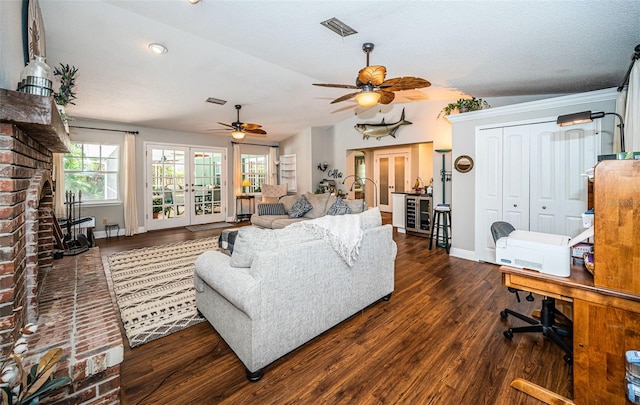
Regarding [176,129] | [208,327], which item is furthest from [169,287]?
[176,129]

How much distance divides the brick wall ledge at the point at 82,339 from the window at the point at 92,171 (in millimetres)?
4490

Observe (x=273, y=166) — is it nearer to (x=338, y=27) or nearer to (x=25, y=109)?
(x=338, y=27)

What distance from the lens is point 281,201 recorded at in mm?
6004

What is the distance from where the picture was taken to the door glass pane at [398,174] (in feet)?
28.2

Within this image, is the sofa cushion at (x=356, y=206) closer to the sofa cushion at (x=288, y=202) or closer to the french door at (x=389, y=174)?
the sofa cushion at (x=288, y=202)

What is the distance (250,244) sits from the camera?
1.88m

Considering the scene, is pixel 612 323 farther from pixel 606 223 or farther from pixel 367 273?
pixel 367 273

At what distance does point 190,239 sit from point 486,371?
5370 mm

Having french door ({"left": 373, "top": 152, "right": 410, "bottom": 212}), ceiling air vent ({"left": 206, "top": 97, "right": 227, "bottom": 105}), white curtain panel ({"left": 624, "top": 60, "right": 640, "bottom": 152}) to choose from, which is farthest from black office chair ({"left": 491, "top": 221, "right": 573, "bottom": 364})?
french door ({"left": 373, "top": 152, "right": 410, "bottom": 212})

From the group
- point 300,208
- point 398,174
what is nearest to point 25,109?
point 300,208

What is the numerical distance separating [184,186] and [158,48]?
4.43 metres

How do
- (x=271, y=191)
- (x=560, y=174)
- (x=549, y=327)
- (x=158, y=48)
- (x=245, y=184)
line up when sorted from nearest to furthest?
(x=549, y=327) < (x=158, y=48) < (x=560, y=174) < (x=271, y=191) < (x=245, y=184)

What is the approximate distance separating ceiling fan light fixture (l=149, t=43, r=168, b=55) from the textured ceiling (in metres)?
0.07

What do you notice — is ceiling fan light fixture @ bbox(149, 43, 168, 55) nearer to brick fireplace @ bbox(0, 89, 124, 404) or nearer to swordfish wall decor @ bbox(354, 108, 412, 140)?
brick fireplace @ bbox(0, 89, 124, 404)
